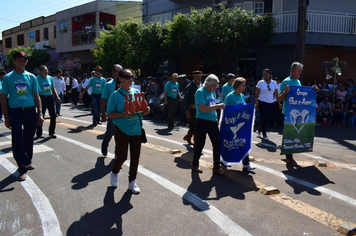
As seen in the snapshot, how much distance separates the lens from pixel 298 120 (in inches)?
262

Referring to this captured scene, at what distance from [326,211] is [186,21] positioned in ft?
48.3

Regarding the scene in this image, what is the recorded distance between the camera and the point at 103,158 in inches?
270

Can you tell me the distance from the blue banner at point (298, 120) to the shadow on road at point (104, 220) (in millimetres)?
3736

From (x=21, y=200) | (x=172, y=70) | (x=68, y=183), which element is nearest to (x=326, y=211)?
(x=68, y=183)

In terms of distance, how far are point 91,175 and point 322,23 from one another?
56.3 ft

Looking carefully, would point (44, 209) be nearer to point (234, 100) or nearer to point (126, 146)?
point (126, 146)

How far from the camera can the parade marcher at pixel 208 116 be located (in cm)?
544

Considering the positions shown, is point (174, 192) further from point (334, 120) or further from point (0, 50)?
point (0, 50)

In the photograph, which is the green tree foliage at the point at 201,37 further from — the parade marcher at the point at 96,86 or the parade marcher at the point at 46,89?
the parade marcher at the point at 46,89

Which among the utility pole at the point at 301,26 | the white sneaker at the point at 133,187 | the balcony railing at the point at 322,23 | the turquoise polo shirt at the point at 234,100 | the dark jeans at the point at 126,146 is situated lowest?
the white sneaker at the point at 133,187

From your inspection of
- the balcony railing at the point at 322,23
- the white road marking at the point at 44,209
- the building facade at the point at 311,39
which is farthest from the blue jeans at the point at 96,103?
the balcony railing at the point at 322,23

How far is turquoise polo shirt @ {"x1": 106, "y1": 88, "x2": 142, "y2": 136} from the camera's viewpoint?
455cm

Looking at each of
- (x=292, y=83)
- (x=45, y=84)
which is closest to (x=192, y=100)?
(x=292, y=83)

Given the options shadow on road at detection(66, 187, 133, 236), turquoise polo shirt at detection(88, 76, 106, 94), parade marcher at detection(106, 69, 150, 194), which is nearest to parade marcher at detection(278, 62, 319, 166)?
parade marcher at detection(106, 69, 150, 194)
